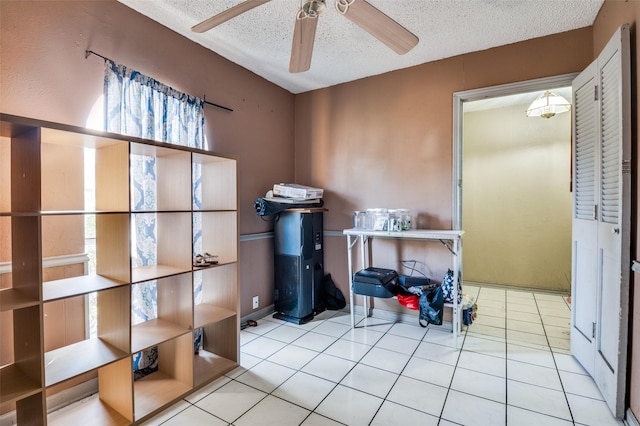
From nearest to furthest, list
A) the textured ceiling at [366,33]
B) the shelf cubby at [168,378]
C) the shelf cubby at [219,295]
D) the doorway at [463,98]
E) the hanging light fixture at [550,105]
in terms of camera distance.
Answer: the shelf cubby at [168,378] → the textured ceiling at [366,33] → the shelf cubby at [219,295] → the doorway at [463,98] → the hanging light fixture at [550,105]

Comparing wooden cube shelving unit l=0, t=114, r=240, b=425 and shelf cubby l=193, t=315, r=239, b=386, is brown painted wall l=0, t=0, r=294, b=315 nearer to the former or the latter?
wooden cube shelving unit l=0, t=114, r=240, b=425

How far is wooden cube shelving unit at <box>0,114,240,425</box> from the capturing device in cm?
138

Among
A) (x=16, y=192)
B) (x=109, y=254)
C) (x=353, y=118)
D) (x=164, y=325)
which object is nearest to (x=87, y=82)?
(x=16, y=192)

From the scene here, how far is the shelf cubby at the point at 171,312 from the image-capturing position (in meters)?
1.97

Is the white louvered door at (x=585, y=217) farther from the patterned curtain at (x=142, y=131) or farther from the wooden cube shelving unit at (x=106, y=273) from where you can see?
the patterned curtain at (x=142, y=131)

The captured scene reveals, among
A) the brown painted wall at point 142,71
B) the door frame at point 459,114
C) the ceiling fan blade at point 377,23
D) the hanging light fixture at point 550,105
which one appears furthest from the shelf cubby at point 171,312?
the hanging light fixture at point 550,105

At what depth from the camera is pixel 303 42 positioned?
6.24 ft

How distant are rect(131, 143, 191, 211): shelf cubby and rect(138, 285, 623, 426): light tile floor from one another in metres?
1.28

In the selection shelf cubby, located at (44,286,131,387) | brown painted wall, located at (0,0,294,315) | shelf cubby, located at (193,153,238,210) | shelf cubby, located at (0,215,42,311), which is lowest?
shelf cubby, located at (44,286,131,387)

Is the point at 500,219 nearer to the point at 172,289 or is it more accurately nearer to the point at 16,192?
the point at 172,289

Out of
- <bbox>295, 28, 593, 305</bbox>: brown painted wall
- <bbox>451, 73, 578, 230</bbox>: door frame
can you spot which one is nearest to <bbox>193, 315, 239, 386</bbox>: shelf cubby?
<bbox>295, 28, 593, 305</bbox>: brown painted wall

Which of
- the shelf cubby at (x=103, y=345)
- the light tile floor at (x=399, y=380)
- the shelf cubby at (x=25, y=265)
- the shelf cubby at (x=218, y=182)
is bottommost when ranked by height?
the light tile floor at (x=399, y=380)

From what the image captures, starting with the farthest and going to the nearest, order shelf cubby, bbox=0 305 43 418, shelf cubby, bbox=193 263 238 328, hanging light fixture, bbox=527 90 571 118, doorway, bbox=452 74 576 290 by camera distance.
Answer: hanging light fixture, bbox=527 90 571 118 < doorway, bbox=452 74 576 290 < shelf cubby, bbox=193 263 238 328 < shelf cubby, bbox=0 305 43 418

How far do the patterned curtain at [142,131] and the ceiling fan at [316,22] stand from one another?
2.32 ft
